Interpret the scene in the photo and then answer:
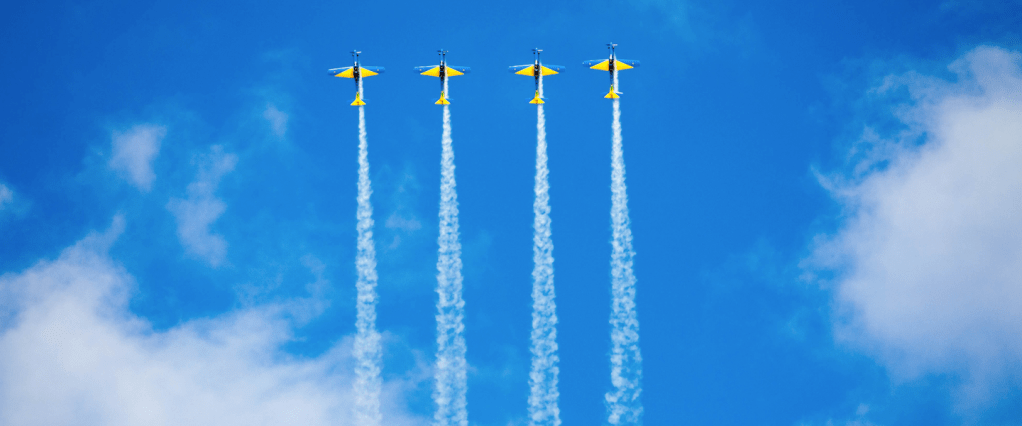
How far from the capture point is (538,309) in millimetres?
89125

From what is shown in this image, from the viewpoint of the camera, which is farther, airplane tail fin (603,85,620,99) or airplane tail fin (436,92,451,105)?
airplane tail fin (436,92,451,105)

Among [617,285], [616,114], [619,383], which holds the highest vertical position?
[616,114]

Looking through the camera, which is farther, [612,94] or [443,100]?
[443,100]

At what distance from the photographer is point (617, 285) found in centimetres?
8988

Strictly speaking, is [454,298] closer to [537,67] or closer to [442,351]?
[442,351]

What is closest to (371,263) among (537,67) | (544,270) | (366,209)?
(366,209)

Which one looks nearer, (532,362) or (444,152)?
(532,362)

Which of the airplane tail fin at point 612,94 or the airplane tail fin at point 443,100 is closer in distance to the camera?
the airplane tail fin at point 612,94

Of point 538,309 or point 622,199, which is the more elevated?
point 622,199

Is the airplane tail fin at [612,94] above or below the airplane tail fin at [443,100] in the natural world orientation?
below

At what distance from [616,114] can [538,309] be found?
54.3 feet

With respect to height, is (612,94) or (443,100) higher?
(443,100)

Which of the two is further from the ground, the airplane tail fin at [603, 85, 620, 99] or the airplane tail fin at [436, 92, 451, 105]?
the airplane tail fin at [436, 92, 451, 105]

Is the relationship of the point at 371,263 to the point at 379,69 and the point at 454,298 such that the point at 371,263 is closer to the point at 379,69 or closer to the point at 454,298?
the point at 454,298
